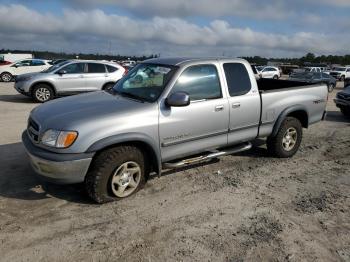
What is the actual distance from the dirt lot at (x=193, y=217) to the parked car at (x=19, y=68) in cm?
1930

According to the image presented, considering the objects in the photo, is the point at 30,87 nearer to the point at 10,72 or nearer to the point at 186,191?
the point at 186,191

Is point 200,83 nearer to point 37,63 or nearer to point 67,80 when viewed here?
point 67,80

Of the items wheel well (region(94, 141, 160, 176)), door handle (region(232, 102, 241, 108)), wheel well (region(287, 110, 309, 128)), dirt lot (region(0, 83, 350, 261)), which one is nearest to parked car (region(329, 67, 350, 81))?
wheel well (region(287, 110, 309, 128))

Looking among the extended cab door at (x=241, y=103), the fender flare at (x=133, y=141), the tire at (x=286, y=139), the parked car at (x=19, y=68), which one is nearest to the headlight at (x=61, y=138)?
the fender flare at (x=133, y=141)

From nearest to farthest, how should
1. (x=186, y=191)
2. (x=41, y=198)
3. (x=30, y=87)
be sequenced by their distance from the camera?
(x=41, y=198) → (x=186, y=191) → (x=30, y=87)

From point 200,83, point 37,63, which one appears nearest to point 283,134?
point 200,83

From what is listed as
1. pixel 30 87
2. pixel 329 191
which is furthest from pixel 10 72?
pixel 329 191

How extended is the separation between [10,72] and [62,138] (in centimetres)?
2196

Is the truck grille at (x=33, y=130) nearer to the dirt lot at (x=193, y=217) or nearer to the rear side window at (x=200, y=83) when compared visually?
the dirt lot at (x=193, y=217)

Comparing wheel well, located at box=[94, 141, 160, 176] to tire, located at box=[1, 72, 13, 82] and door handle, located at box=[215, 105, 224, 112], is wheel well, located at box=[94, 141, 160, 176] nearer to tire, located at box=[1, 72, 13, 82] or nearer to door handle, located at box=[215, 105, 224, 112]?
door handle, located at box=[215, 105, 224, 112]

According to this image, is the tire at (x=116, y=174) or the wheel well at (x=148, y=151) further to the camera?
the wheel well at (x=148, y=151)

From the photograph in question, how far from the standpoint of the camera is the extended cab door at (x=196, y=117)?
4.81 m

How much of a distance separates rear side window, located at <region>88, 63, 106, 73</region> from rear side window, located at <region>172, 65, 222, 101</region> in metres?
9.17

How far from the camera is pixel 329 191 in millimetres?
5258
